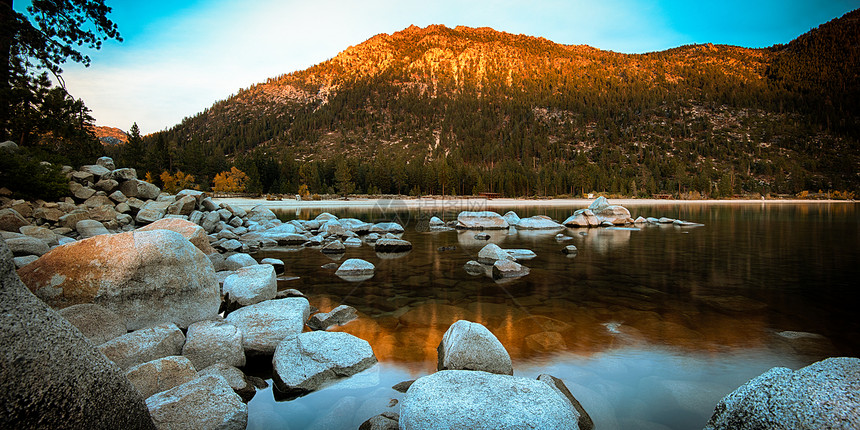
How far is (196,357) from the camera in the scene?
16.8ft

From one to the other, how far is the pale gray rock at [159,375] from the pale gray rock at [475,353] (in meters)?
3.21

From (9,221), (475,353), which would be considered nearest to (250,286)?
(475,353)

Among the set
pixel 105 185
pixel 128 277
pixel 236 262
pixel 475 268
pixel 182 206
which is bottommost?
pixel 475 268

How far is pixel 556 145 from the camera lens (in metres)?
160

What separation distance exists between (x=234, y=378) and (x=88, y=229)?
A: 12.6 meters

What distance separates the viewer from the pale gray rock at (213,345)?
514 centimetres

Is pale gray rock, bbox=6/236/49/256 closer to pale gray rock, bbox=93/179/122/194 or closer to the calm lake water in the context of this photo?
the calm lake water

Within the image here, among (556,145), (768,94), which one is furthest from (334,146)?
(768,94)

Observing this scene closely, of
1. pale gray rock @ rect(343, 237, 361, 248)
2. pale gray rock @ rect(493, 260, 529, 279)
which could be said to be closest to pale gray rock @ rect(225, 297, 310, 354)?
pale gray rock @ rect(493, 260, 529, 279)

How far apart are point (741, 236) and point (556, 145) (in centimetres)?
14558

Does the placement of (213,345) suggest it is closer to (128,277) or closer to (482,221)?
(128,277)

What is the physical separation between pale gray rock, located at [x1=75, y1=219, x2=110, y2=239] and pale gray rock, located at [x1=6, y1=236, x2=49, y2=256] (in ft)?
16.6

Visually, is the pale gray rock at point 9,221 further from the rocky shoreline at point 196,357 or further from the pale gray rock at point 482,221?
the pale gray rock at point 482,221

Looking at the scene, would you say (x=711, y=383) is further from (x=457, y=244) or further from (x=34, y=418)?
(x=457, y=244)
